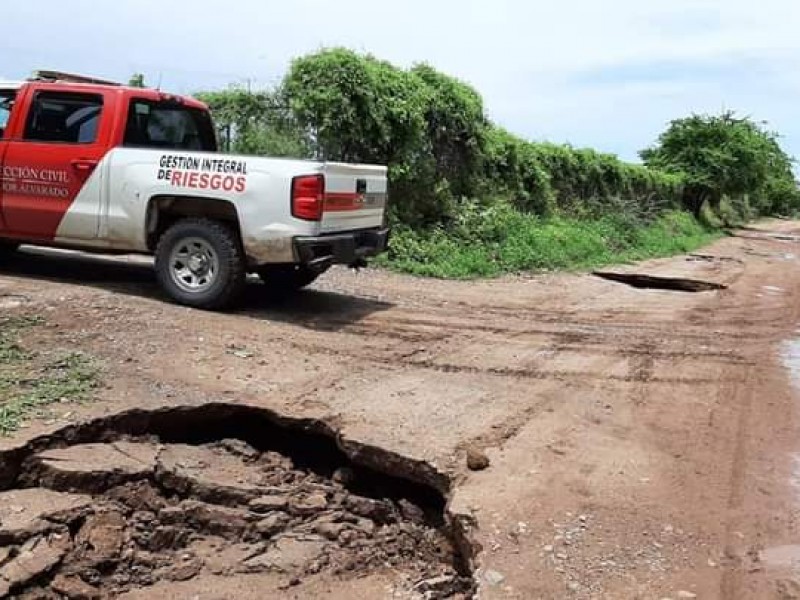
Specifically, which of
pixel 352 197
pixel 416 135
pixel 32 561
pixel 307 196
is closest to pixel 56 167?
pixel 307 196

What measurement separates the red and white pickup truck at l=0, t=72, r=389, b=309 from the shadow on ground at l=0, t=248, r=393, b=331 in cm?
41

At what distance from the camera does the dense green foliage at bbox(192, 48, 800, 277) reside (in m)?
12.2

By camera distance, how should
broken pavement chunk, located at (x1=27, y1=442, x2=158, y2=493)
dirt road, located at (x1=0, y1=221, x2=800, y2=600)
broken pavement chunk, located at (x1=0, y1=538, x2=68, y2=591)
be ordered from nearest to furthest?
broken pavement chunk, located at (x1=0, y1=538, x2=68, y2=591)
dirt road, located at (x1=0, y1=221, x2=800, y2=600)
broken pavement chunk, located at (x1=27, y1=442, x2=158, y2=493)

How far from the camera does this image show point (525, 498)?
4.22m

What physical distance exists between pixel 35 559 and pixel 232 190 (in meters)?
4.13

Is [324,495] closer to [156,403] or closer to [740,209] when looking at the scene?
[156,403]

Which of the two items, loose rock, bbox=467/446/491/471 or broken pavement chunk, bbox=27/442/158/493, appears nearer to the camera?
broken pavement chunk, bbox=27/442/158/493

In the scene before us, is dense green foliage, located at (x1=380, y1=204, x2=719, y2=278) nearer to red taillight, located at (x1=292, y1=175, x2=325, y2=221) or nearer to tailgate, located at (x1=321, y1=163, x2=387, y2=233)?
tailgate, located at (x1=321, y1=163, x2=387, y2=233)

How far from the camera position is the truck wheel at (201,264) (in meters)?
7.40

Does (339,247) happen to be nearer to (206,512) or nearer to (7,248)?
(206,512)

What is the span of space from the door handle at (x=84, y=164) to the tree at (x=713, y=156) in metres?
30.9

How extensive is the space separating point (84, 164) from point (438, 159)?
7.84 metres

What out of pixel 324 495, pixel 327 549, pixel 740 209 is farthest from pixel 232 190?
pixel 740 209

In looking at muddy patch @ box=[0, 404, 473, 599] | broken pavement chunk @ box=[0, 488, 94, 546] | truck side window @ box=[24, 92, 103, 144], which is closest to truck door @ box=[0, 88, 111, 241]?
A: truck side window @ box=[24, 92, 103, 144]
